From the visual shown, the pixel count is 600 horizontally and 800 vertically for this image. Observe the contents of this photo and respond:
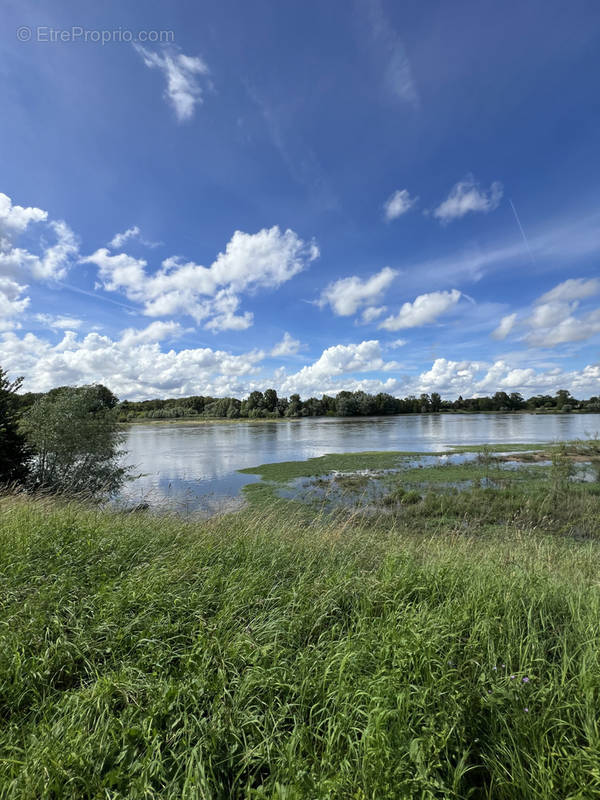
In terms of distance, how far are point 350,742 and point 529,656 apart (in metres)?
1.81

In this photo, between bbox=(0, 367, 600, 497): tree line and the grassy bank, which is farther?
bbox=(0, 367, 600, 497): tree line

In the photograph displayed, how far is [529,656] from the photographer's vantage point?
282 centimetres

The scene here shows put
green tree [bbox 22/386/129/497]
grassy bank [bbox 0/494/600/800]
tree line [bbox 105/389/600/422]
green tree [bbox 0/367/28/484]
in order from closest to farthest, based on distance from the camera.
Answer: grassy bank [bbox 0/494/600/800], green tree [bbox 0/367/28/484], green tree [bbox 22/386/129/497], tree line [bbox 105/389/600/422]

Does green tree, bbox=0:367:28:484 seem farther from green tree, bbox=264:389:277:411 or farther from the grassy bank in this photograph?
green tree, bbox=264:389:277:411

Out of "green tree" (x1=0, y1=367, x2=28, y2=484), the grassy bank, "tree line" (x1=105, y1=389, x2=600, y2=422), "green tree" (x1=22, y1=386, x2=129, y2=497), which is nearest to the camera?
the grassy bank

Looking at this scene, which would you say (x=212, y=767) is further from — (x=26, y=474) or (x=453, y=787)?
(x=26, y=474)

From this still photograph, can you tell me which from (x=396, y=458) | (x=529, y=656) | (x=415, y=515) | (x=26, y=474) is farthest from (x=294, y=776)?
(x=396, y=458)

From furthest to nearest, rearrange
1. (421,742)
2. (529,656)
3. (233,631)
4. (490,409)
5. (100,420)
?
1. (490,409)
2. (100,420)
3. (233,631)
4. (529,656)
5. (421,742)

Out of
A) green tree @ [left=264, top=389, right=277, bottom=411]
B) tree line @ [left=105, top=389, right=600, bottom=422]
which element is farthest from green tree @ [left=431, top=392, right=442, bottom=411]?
green tree @ [left=264, top=389, right=277, bottom=411]

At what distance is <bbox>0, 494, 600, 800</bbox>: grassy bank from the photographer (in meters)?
1.88

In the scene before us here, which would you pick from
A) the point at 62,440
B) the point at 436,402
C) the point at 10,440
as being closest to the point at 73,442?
the point at 62,440

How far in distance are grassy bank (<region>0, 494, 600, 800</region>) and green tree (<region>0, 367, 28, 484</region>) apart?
967 centimetres

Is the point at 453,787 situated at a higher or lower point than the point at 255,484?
higher

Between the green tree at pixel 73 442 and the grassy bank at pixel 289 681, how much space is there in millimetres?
11370
